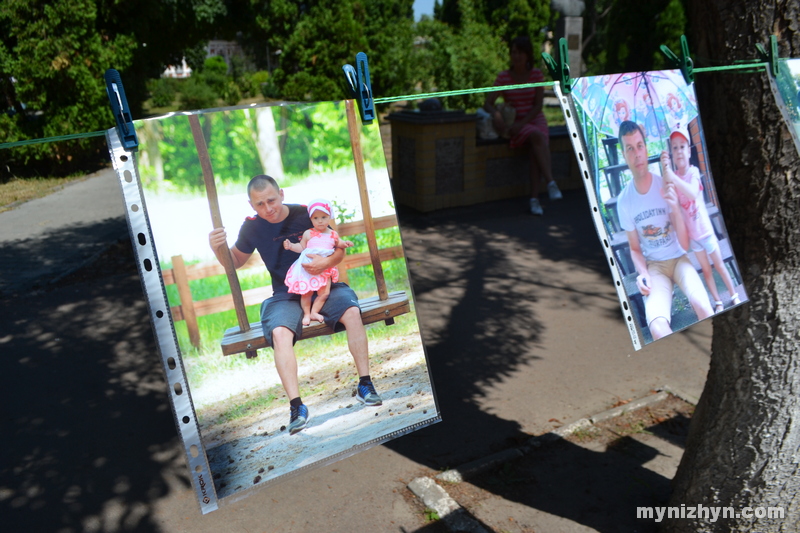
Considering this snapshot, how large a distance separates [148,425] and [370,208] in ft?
9.59

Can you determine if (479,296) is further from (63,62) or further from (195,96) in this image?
(195,96)

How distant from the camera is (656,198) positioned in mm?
2109

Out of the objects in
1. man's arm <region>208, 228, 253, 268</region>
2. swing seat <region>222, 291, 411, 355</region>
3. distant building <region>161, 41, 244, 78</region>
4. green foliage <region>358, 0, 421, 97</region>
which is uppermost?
distant building <region>161, 41, 244, 78</region>

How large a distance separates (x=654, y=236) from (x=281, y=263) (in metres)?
1.22

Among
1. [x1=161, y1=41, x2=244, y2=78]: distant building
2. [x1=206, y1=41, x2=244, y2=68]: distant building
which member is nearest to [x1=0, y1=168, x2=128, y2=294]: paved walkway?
[x1=206, y1=41, x2=244, y2=68]: distant building

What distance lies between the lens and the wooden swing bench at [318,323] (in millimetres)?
1527

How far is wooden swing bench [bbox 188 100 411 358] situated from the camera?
1527 millimetres

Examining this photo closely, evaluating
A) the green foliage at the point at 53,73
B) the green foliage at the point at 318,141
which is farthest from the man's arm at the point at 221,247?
the green foliage at the point at 53,73

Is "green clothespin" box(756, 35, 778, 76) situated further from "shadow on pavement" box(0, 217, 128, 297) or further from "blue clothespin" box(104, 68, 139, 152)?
"shadow on pavement" box(0, 217, 128, 297)

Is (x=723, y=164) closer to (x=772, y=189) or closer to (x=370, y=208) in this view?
(x=772, y=189)

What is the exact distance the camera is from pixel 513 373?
15.1 ft

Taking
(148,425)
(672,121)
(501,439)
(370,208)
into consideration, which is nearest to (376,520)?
(501,439)

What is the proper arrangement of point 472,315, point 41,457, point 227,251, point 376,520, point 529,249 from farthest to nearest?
1. point 529,249
2. point 472,315
3. point 41,457
4. point 376,520
5. point 227,251

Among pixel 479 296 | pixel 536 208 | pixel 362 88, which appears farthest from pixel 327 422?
pixel 536 208
